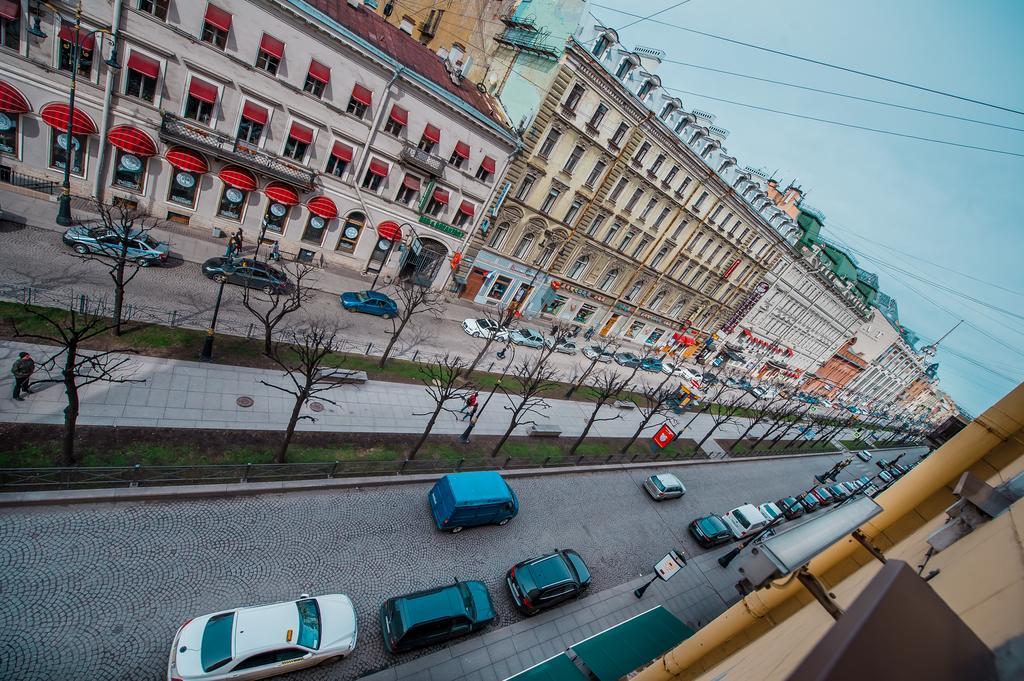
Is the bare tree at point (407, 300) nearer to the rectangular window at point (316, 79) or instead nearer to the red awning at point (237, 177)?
the red awning at point (237, 177)

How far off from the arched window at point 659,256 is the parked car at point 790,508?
26348 millimetres

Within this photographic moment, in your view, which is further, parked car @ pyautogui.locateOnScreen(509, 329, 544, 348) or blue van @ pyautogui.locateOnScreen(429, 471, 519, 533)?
parked car @ pyautogui.locateOnScreen(509, 329, 544, 348)

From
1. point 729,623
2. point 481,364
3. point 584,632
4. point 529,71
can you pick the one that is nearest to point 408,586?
point 584,632

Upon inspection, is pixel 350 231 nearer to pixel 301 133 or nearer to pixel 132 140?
pixel 301 133

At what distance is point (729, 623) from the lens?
25.1 feet

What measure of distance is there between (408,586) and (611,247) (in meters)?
37.9

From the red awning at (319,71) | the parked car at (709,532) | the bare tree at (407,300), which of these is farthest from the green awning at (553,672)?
the red awning at (319,71)

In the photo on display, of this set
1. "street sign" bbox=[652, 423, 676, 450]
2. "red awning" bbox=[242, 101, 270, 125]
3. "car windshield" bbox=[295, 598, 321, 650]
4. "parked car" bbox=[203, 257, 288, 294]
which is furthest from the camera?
"street sign" bbox=[652, 423, 676, 450]

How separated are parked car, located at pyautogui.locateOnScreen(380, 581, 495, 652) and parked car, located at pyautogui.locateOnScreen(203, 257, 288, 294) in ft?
63.7

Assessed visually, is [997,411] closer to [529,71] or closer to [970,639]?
[970,639]

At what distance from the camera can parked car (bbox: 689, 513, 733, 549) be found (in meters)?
24.5

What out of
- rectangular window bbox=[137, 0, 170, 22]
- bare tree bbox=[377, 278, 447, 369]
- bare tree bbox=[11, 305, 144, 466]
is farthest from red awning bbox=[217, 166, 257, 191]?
bare tree bbox=[11, 305, 144, 466]

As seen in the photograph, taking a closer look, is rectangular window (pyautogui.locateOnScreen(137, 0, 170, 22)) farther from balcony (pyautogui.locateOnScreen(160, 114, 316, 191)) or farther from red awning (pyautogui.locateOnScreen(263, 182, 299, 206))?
red awning (pyautogui.locateOnScreen(263, 182, 299, 206))

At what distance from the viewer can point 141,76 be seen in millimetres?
24922
